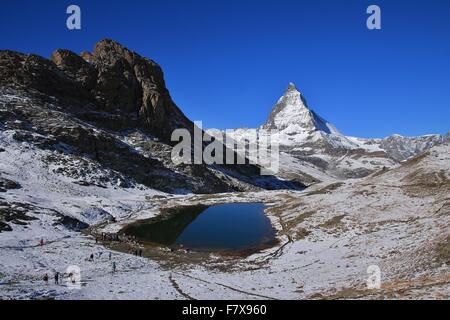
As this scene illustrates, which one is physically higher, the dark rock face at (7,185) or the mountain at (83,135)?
the mountain at (83,135)

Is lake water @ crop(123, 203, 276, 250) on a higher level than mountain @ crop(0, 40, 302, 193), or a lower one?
lower

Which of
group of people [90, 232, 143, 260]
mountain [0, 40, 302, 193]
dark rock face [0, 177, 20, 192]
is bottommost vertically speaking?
group of people [90, 232, 143, 260]

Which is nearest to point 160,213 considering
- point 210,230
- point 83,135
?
point 210,230

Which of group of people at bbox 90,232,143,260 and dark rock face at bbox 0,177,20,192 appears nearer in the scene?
group of people at bbox 90,232,143,260

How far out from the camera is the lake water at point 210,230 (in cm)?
6353

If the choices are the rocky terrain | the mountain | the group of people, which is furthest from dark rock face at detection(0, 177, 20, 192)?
the group of people

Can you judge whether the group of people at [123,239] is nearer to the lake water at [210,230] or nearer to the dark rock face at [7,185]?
the lake water at [210,230]

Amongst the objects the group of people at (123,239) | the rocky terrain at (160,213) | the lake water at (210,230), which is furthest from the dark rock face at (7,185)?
the group of people at (123,239)

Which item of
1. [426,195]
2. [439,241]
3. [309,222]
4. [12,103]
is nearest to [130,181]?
[12,103]

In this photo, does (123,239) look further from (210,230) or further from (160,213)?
(160,213)

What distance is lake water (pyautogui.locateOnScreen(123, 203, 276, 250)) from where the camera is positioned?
63.5 metres

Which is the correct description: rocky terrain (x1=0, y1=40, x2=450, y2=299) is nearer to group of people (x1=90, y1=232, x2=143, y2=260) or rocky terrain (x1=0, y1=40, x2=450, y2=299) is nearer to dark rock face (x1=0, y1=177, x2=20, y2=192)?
dark rock face (x1=0, y1=177, x2=20, y2=192)

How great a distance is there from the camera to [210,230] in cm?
7512
